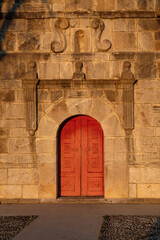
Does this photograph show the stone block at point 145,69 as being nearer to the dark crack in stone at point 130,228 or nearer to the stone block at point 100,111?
the stone block at point 100,111

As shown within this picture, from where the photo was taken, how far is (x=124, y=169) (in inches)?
269

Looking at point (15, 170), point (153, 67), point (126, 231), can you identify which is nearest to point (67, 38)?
point (153, 67)

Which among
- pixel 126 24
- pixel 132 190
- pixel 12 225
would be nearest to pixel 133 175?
pixel 132 190

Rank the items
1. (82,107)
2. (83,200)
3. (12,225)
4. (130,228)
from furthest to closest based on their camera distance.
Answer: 1. (82,107)
2. (83,200)
3. (12,225)
4. (130,228)

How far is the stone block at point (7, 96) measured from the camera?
696cm

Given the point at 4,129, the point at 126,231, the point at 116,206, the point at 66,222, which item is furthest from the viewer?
the point at 4,129

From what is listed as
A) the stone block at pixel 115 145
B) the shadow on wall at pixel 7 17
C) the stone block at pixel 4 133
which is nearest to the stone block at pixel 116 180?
the stone block at pixel 115 145

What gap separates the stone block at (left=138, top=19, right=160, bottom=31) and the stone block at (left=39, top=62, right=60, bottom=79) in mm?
2023

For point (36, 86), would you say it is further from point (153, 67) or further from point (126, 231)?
point (126, 231)

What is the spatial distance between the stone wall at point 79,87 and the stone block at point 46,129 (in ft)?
0.07

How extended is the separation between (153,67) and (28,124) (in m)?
2.99

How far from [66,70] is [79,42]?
2.28ft

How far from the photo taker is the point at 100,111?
6855 millimetres

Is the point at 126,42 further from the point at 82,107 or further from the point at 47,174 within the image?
the point at 47,174
